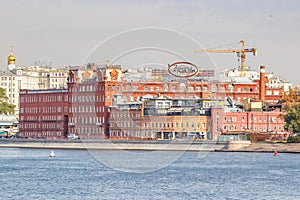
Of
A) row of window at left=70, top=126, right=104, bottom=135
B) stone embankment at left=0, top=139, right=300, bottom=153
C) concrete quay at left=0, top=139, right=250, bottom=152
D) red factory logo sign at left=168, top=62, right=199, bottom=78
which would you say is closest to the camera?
stone embankment at left=0, top=139, right=300, bottom=153

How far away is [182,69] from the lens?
481 ft

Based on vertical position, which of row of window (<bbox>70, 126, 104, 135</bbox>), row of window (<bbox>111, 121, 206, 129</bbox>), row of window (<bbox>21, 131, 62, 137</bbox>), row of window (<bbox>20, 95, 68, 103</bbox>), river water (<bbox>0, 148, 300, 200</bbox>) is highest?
row of window (<bbox>20, 95, 68, 103</bbox>)

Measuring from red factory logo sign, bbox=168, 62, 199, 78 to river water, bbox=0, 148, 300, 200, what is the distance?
53.8 meters

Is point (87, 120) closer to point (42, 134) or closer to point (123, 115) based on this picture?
point (123, 115)

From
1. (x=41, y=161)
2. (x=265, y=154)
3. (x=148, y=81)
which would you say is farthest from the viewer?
(x=148, y=81)

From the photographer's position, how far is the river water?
189 ft

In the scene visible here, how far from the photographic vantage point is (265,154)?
357ft

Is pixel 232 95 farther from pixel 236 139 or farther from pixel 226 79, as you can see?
pixel 236 139

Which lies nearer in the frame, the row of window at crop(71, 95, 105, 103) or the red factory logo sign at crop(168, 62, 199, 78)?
the row of window at crop(71, 95, 105, 103)

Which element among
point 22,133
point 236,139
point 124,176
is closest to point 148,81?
point 22,133

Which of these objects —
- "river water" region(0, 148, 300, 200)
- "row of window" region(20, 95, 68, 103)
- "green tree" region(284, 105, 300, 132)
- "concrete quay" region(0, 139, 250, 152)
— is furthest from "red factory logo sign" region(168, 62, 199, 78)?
"river water" region(0, 148, 300, 200)

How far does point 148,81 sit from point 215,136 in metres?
24.5

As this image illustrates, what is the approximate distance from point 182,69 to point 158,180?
79358mm

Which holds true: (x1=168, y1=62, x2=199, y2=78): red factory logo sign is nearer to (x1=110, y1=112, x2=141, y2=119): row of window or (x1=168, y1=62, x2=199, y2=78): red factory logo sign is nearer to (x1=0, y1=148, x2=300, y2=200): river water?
(x1=110, y1=112, x2=141, y2=119): row of window
